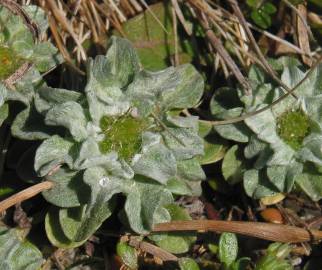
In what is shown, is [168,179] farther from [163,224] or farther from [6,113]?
[6,113]

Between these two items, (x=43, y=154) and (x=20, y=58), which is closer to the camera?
(x=43, y=154)

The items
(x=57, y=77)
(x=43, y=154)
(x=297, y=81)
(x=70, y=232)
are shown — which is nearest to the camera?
(x=43, y=154)

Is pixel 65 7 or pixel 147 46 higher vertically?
pixel 65 7

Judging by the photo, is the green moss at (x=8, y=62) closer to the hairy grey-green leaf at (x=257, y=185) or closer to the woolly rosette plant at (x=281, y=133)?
the woolly rosette plant at (x=281, y=133)

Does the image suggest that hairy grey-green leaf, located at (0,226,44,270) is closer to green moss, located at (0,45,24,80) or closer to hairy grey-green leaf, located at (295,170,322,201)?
green moss, located at (0,45,24,80)

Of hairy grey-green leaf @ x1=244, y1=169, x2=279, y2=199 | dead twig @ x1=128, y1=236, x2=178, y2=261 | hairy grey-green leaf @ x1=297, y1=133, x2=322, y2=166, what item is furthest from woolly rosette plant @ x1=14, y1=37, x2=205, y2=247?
hairy grey-green leaf @ x1=297, y1=133, x2=322, y2=166

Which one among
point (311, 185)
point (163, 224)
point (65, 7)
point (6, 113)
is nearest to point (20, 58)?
point (6, 113)

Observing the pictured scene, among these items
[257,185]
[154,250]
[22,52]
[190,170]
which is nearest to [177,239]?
[154,250]
